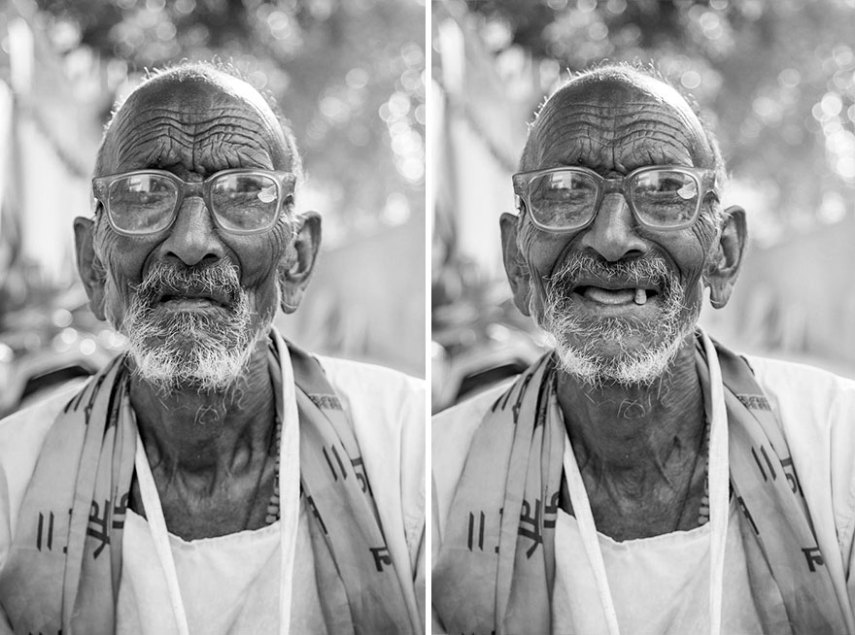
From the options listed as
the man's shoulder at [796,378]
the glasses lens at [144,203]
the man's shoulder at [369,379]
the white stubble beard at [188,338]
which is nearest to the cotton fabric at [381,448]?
the man's shoulder at [369,379]

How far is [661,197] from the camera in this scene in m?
2.69

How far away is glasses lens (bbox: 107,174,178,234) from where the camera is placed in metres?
2.70

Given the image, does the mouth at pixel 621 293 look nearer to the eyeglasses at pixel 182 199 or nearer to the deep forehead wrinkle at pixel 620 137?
the deep forehead wrinkle at pixel 620 137

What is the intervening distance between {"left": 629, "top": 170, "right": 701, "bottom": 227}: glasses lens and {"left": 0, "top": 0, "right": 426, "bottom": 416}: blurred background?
653mm

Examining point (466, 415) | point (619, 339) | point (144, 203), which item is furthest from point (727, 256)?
point (144, 203)

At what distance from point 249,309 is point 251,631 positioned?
2.72 ft

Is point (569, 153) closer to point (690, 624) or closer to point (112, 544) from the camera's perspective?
point (690, 624)

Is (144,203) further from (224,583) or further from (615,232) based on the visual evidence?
(615,232)

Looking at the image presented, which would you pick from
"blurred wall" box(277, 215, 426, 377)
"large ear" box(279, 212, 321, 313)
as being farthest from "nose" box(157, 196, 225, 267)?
"blurred wall" box(277, 215, 426, 377)

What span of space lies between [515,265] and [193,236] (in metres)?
0.86

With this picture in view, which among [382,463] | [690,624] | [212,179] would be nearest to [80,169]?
[212,179]

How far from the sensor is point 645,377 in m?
2.75

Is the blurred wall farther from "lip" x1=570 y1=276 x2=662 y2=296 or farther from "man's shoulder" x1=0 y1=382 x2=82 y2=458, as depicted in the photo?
"man's shoulder" x1=0 y1=382 x2=82 y2=458

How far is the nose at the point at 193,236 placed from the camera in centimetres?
268
